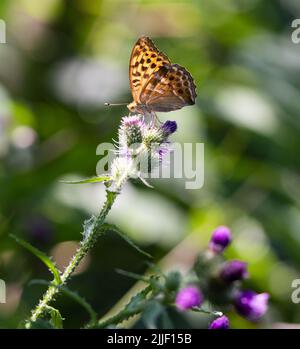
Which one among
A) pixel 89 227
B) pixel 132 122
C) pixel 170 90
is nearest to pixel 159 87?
pixel 170 90

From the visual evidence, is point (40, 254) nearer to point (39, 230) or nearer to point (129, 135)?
point (129, 135)

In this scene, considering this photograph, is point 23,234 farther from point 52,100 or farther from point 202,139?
point 52,100

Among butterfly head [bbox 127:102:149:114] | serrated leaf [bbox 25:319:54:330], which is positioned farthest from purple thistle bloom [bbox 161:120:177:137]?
serrated leaf [bbox 25:319:54:330]

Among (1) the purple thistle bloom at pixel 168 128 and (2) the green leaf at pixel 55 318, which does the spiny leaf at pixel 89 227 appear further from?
(1) the purple thistle bloom at pixel 168 128

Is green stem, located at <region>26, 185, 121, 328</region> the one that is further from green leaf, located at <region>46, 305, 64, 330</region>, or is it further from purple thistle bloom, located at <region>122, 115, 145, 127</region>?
purple thistle bloom, located at <region>122, 115, 145, 127</region>

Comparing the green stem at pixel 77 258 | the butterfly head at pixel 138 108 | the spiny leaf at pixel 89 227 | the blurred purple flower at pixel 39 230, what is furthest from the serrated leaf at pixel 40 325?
the blurred purple flower at pixel 39 230
